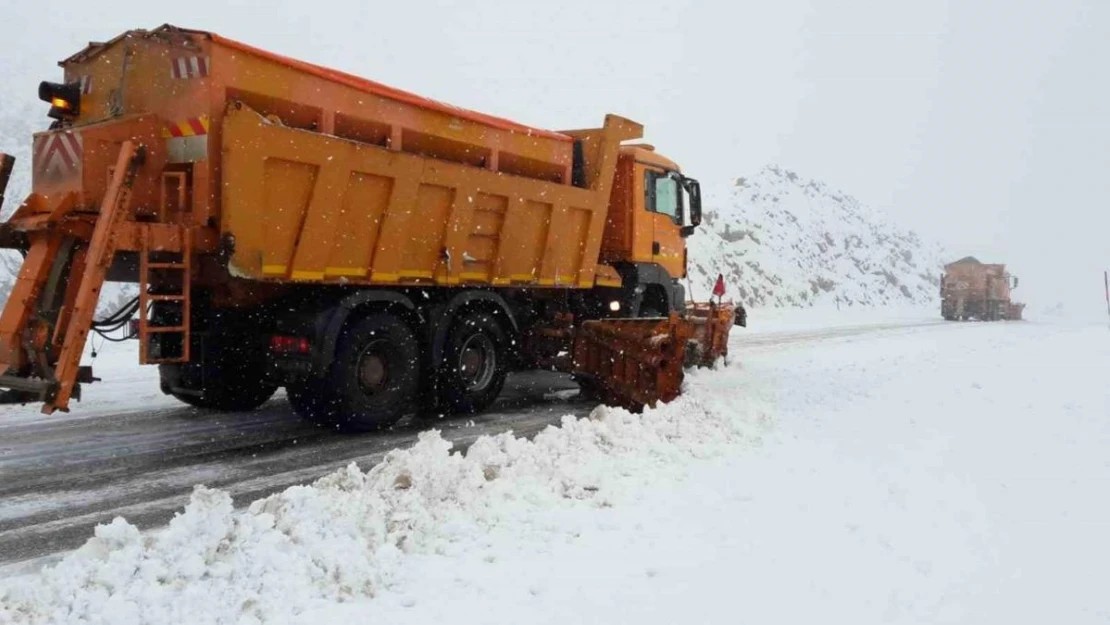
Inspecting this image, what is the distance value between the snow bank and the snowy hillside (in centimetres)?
2521

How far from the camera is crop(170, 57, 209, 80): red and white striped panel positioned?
589 centimetres

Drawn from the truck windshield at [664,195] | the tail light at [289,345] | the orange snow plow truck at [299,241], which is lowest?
the tail light at [289,345]

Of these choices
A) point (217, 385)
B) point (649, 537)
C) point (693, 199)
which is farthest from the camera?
point (693, 199)

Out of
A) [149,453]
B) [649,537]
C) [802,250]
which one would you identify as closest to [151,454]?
[149,453]

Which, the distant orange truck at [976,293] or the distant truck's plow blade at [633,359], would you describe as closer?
the distant truck's plow blade at [633,359]

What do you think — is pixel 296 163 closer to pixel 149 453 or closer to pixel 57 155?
pixel 57 155

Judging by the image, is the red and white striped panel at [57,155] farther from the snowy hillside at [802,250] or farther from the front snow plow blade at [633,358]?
the snowy hillside at [802,250]

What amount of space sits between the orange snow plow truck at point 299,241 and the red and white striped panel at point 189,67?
0.02m

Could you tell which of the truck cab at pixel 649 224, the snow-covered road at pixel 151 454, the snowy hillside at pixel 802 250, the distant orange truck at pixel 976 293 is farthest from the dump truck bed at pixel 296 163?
the distant orange truck at pixel 976 293

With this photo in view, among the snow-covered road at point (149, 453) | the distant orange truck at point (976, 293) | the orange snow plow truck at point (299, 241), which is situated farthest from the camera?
the distant orange truck at point (976, 293)

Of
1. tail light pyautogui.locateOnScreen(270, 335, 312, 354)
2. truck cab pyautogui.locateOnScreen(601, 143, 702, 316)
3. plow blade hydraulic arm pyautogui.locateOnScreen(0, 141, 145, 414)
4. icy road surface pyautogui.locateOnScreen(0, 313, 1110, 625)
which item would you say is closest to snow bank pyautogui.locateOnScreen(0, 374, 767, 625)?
icy road surface pyautogui.locateOnScreen(0, 313, 1110, 625)

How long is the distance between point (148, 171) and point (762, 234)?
35.5 meters

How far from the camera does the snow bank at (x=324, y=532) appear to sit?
10.0 feet

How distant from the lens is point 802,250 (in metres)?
41.1
